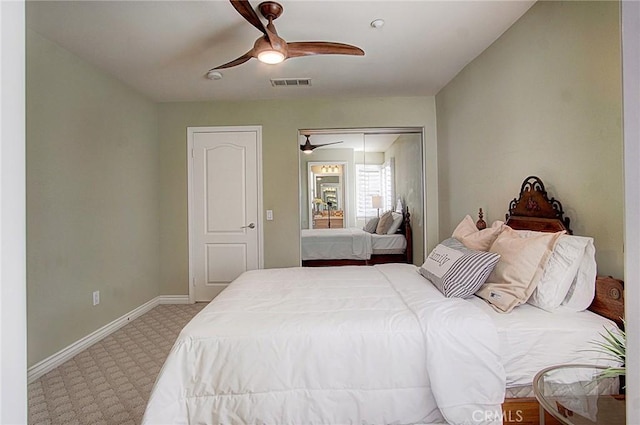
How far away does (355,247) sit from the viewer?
4270 millimetres

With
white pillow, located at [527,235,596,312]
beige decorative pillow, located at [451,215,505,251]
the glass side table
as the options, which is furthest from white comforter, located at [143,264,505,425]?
beige decorative pillow, located at [451,215,505,251]

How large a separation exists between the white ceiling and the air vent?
8 cm

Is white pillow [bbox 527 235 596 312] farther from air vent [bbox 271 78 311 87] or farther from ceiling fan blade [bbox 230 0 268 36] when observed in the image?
air vent [bbox 271 78 311 87]

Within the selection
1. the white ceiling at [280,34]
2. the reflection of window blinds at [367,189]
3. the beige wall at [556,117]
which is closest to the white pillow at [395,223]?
the reflection of window blinds at [367,189]

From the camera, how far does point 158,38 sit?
2.55 meters

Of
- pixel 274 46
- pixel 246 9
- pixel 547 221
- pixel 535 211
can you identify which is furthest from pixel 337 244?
pixel 246 9

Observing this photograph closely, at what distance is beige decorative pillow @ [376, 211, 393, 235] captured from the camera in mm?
4262

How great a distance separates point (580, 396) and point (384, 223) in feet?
10.3

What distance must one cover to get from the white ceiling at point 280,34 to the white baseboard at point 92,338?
2409 millimetres

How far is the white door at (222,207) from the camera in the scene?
4.09 m

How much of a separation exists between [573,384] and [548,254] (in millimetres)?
705

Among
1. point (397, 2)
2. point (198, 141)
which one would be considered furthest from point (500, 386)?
point (198, 141)

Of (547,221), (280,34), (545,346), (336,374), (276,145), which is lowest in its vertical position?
(336,374)

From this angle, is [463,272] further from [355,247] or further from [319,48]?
[355,247]
